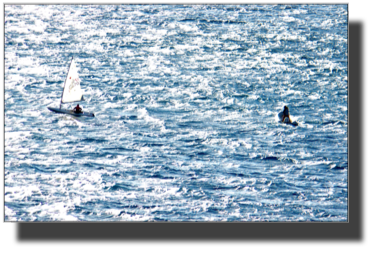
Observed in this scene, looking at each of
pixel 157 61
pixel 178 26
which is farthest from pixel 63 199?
pixel 178 26

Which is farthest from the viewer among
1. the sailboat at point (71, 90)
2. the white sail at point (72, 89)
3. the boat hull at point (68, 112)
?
the white sail at point (72, 89)

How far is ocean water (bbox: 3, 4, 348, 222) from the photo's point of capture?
43906mm

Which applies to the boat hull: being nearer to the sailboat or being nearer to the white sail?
the sailboat

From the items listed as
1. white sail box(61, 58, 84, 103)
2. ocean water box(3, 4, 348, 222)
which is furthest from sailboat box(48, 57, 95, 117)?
ocean water box(3, 4, 348, 222)

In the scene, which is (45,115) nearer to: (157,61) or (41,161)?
(41,161)

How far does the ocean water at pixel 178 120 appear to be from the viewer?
144ft

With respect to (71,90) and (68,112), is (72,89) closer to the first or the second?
(71,90)

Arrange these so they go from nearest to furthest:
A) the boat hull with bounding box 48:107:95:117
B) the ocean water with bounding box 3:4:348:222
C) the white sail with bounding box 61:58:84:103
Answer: the ocean water with bounding box 3:4:348:222 < the boat hull with bounding box 48:107:95:117 < the white sail with bounding box 61:58:84:103

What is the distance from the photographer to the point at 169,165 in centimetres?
5084

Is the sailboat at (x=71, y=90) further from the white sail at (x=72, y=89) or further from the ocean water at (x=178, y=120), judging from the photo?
the ocean water at (x=178, y=120)

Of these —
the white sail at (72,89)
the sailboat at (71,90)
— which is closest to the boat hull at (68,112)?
the sailboat at (71,90)

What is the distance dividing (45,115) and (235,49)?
41.9 metres

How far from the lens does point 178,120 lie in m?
63.6

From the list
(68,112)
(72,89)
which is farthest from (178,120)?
(72,89)
